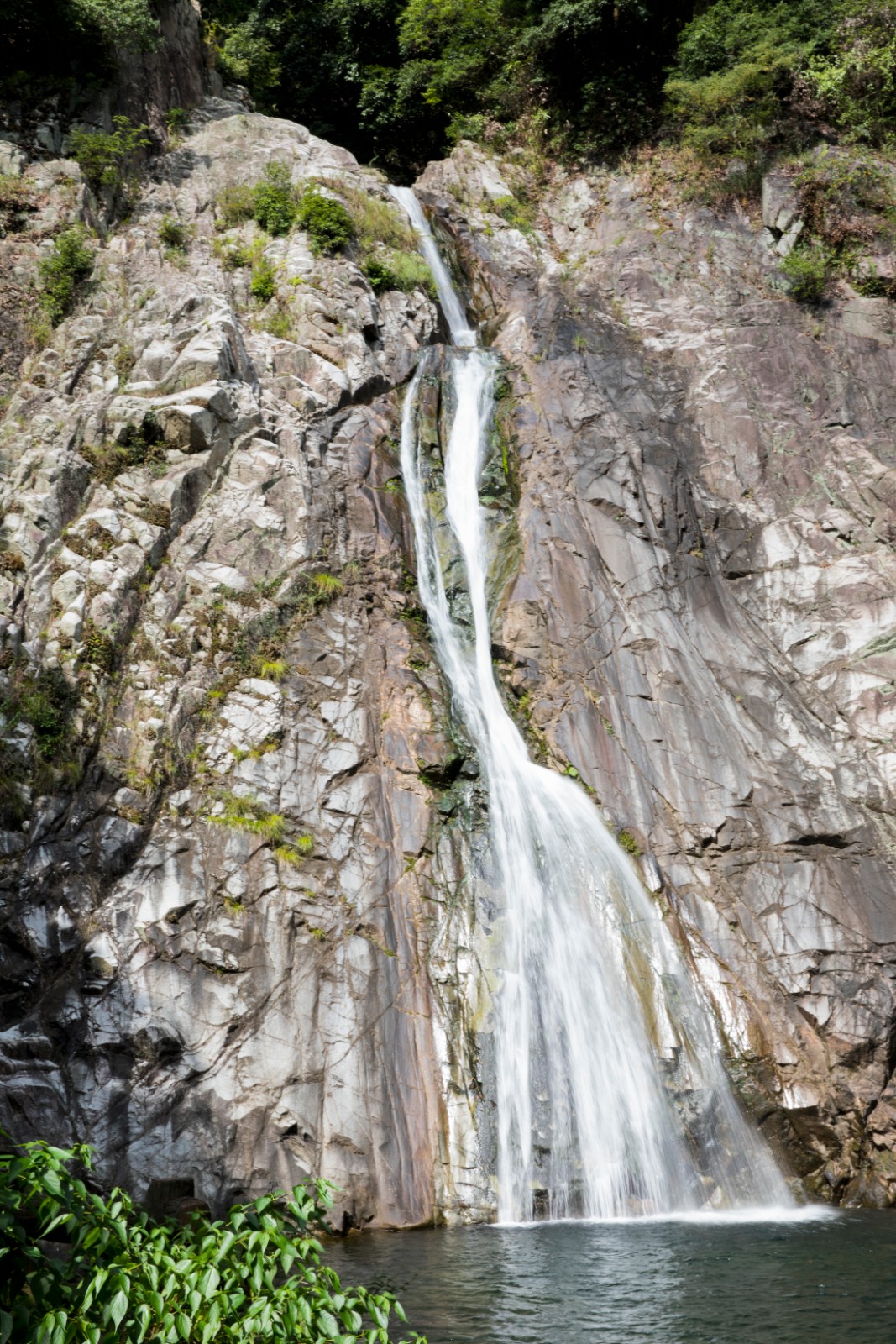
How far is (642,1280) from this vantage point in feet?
26.1

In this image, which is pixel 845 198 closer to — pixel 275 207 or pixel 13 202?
pixel 275 207

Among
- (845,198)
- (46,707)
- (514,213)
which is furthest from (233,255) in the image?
(845,198)

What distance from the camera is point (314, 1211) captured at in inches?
134

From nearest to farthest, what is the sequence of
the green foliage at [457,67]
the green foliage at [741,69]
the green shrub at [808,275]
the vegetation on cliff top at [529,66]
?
1. the green shrub at [808,275]
2. the vegetation on cliff top at [529,66]
3. the green foliage at [741,69]
4. the green foliage at [457,67]

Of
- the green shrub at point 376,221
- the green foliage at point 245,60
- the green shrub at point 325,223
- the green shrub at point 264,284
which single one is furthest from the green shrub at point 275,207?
the green foliage at point 245,60

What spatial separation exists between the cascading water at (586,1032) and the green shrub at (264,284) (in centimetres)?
940

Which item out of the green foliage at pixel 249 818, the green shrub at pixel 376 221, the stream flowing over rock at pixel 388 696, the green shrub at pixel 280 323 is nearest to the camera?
the stream flowing over rock at pixel 388 696

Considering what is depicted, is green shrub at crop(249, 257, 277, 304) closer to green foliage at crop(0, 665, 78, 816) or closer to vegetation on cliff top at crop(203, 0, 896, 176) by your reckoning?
green foliage at crop(0, 665, 78, 816)

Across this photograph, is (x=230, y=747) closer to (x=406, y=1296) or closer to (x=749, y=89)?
(x=406, y=1296)

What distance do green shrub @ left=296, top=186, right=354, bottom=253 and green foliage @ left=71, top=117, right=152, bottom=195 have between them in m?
4.07

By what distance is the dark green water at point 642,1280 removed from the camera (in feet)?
22.4

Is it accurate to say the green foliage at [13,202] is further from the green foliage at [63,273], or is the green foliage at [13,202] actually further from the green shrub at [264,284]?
the green shrub at [264,284]

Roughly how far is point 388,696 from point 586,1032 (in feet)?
18.4

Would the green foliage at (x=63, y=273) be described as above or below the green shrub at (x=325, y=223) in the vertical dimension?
below
